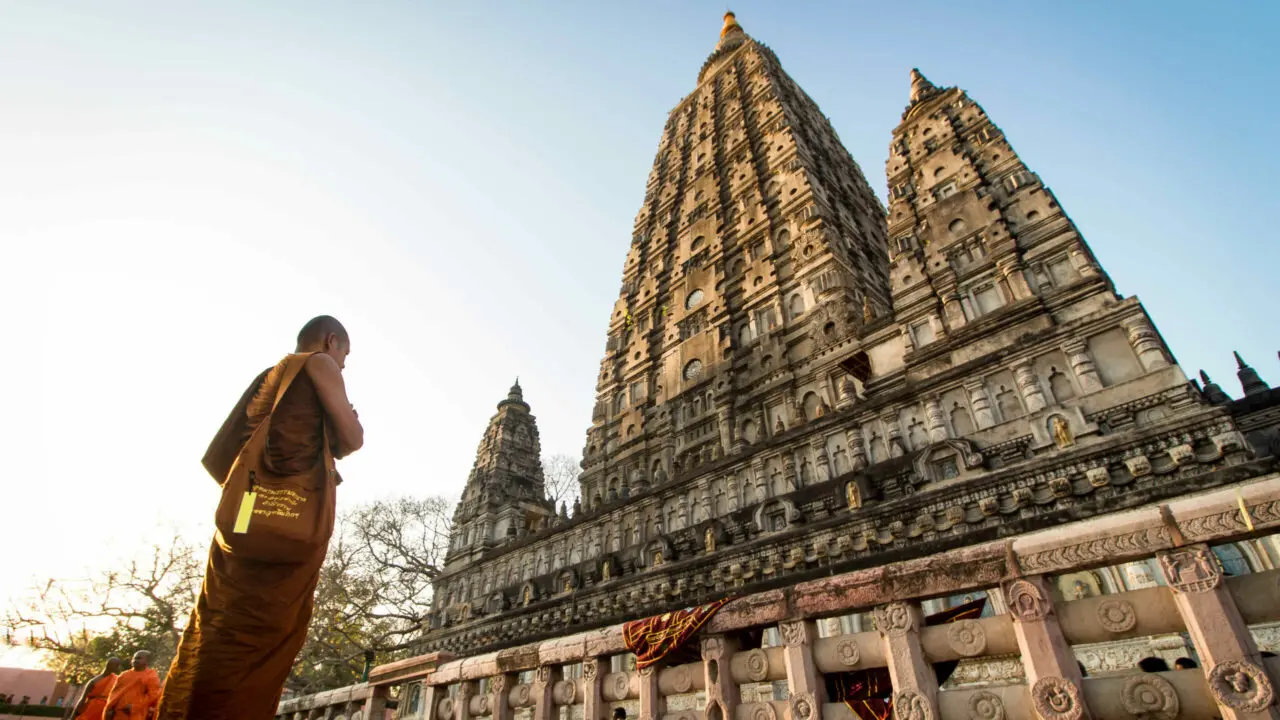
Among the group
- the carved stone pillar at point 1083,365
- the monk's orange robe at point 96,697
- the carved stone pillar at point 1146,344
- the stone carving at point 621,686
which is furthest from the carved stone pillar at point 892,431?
the monk's orange robe at point 96,697

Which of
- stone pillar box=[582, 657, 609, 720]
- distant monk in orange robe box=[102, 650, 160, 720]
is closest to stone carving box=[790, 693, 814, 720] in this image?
stone pillar box=[582, 657, 609, 720]

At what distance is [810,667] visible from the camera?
4012mm

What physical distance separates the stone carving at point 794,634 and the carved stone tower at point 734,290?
1281cm

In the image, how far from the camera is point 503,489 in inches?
1128

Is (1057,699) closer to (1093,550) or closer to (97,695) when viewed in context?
(1093,550)

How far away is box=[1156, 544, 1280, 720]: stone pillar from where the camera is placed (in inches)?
107

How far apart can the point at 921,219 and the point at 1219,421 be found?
9369 mm

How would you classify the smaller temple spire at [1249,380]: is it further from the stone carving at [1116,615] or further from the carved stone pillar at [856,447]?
the stone carving at [1116,615]

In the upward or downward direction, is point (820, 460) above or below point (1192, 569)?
above

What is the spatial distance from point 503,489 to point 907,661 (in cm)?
2660

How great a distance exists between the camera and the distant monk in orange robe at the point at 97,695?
779cm

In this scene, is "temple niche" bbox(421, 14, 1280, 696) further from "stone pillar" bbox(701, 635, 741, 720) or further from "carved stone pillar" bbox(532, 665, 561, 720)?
"carved stone pillar" bbox(532, 665, 561, 720)

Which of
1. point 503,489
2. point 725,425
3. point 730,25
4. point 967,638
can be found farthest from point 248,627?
point 730,25

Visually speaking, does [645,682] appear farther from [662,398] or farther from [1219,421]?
[662,398]
